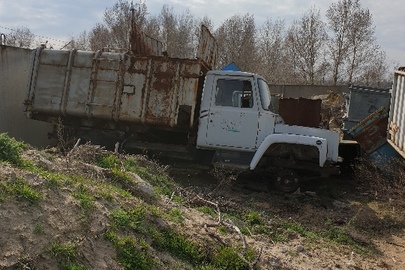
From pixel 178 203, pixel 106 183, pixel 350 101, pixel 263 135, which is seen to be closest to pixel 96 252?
pixel 106 183

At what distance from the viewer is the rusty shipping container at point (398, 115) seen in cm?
944

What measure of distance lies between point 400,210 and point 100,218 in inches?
237

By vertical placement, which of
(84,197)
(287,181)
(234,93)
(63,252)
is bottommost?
(63,252)

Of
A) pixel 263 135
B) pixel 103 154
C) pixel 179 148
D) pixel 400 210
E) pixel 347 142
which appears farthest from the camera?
pixel 347 142

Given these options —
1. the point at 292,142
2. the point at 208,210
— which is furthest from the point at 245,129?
the point at 208,210

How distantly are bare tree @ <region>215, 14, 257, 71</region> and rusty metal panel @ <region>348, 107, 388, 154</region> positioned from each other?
3013 centimetres

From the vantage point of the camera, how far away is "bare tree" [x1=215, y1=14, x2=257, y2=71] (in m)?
41.6

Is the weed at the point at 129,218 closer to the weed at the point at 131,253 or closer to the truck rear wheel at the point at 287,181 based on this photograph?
the weed at the point at 131,253

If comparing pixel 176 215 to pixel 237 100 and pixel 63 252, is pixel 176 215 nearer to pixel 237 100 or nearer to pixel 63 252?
pixel 63 252

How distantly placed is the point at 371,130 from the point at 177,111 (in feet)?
16.2

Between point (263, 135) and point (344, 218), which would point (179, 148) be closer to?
point (263, 135)

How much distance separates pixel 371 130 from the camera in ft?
36.6

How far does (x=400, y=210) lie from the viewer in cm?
840

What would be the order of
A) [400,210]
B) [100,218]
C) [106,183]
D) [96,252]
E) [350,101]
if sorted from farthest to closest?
1. [350,101]
2. [400,210]
3. [106,183]
4. [100,218]
5. [96,252]
